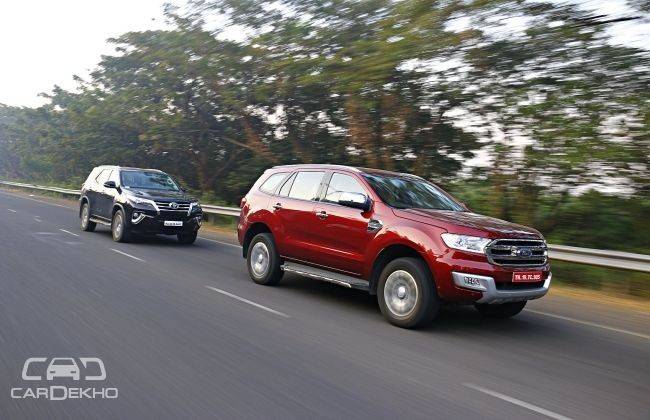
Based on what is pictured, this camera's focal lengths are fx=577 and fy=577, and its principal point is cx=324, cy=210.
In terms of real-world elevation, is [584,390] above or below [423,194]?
below

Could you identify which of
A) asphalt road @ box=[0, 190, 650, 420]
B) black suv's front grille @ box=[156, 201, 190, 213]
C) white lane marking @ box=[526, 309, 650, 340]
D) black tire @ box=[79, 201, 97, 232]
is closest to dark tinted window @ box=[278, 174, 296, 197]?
asphalt road @ box=[0, 190, 650, 420]

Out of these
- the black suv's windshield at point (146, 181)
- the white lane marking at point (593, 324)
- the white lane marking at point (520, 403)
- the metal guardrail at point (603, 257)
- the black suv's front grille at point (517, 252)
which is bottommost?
the white lane marking at point (593, 324)

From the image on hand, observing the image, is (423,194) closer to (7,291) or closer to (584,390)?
(584,390)

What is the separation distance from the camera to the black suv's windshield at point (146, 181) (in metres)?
14.5

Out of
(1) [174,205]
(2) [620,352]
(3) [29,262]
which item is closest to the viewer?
(2) [620,352]

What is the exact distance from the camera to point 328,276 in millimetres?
7688

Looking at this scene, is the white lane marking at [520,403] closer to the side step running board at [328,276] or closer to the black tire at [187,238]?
the side step running board at [328,276]

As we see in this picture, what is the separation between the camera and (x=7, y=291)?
7410mm

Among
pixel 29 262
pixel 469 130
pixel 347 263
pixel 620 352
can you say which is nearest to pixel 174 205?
pixel 29 262

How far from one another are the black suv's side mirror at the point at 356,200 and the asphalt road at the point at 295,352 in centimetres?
137

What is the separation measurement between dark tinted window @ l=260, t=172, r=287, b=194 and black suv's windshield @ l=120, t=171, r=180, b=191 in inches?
240

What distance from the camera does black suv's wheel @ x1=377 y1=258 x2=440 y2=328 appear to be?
254 inches

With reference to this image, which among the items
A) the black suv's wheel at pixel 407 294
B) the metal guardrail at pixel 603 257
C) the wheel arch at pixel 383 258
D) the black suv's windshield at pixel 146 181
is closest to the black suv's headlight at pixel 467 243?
the black suv's wheel at pixel 407 294

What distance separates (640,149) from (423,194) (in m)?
7.44
